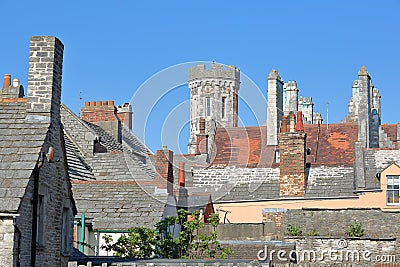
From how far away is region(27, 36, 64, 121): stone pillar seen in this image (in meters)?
18.6

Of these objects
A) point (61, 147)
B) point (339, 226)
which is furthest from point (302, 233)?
point (61, 147)

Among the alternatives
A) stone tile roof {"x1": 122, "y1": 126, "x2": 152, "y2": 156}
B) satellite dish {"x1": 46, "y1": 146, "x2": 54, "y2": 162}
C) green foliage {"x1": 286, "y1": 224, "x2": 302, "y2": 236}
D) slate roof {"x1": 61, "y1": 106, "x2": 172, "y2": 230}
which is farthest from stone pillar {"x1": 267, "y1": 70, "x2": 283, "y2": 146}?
satellite dish {"x1": 46, "y1": 146, "x2": 54, "y2": 162}

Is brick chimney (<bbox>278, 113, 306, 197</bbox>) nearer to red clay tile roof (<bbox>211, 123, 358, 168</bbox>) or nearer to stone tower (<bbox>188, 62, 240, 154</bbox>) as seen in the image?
red clay tile roof (<bbox>211, 123, 358, 168</bbox>)

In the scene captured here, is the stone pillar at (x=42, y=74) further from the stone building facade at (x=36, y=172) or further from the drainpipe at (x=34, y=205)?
the drainpipe at (x=34, y=205)

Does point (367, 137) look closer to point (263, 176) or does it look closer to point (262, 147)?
point (262, 147)

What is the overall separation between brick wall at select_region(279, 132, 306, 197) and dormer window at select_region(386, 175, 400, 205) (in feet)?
13.5

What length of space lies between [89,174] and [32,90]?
15.8 metres

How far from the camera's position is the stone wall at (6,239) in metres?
15.9

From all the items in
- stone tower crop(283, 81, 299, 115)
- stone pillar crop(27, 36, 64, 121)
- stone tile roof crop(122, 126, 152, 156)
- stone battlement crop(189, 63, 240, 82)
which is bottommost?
stone pillar crop(27, 36, 64, 121)

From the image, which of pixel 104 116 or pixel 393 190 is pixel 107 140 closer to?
pixel 104 116

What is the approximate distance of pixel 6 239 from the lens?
16.0 m

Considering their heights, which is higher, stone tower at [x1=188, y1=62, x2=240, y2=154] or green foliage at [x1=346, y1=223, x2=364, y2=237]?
stone tower at [x1=188, y1=62, x2=240, y2=154]

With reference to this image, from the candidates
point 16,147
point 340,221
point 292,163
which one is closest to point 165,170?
point 340,221

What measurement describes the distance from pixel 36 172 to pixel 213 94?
248ft
